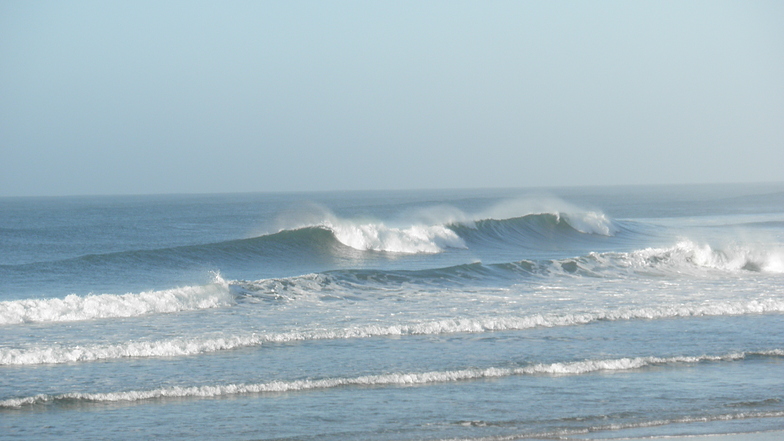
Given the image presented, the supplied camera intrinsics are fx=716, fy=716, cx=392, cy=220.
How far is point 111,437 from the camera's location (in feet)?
22.4

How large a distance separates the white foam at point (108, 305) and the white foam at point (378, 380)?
525cm

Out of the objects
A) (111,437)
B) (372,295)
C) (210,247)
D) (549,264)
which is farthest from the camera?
(210,247)

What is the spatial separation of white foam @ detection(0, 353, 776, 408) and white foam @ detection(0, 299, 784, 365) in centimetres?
188

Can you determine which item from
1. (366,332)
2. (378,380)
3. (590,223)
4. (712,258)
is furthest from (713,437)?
(590,223)

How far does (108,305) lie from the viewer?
1343 cm

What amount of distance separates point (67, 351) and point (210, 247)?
15462 mm

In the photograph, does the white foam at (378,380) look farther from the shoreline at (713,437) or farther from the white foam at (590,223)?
the white foam at (590,223)

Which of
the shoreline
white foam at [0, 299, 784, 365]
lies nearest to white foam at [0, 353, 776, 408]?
white foam at [0, 299, 784, 365]

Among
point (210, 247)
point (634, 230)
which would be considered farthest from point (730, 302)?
point (634, 230)

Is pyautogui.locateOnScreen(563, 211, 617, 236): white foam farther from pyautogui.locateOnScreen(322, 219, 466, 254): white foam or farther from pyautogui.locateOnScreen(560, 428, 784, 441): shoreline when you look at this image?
pyautogui.locateOnScreen(560, 428, 784, 441): shoreline

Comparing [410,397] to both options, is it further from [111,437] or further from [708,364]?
[708,364]

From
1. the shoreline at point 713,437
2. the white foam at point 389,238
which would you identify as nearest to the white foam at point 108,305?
the shoreline at point 713,437

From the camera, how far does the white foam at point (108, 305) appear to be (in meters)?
12.7

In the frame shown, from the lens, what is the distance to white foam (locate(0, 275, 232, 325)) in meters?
12.7
